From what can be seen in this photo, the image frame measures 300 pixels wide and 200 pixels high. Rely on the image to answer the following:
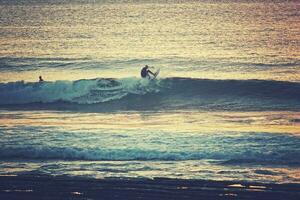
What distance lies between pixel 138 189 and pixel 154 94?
17.0m

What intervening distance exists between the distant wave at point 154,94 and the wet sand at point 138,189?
499 inches

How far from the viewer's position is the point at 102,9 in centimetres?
9488

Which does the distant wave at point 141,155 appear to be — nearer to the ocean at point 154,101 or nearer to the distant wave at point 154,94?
the ocean at point 154,101

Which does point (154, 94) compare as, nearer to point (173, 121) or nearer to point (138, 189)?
point (173, 121)

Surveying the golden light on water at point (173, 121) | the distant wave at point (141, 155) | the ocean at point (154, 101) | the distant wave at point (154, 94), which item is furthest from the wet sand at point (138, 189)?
the distant wave at point (154, 94)

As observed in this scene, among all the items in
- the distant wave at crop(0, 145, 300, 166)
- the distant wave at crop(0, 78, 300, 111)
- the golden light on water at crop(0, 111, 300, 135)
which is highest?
the distant wave at crop(0, 78, 300, 111)

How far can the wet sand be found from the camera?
12.9 metres

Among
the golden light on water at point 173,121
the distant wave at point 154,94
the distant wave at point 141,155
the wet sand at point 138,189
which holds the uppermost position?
the distant wave at point 154,94

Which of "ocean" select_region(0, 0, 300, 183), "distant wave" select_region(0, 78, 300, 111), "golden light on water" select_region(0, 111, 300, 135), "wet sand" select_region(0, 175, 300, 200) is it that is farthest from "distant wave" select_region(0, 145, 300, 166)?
"distant wave" select_region(0, 78, 300, 111)

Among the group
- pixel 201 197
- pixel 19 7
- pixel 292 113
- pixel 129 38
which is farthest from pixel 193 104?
pixel 19 7

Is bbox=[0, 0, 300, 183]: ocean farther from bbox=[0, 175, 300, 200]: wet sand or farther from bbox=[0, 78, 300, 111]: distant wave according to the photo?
bbox=[0, 175, 300, 200]: wet sand

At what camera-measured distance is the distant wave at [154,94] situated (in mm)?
27531

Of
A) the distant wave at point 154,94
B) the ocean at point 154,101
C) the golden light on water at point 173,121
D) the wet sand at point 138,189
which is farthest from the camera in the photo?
→ the distant wave at point 154,94

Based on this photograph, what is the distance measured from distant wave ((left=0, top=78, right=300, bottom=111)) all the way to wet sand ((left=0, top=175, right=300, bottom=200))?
12679 mm
